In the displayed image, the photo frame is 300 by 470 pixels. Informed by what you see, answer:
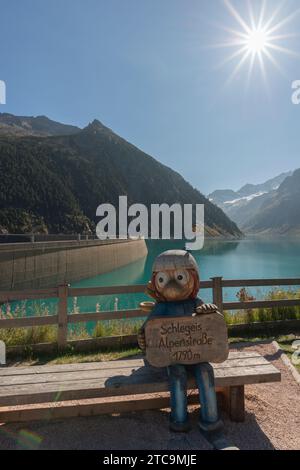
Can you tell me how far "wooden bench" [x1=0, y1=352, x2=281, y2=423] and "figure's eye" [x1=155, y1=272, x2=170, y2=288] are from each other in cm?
85

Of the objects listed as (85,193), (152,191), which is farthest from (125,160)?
(85,193)

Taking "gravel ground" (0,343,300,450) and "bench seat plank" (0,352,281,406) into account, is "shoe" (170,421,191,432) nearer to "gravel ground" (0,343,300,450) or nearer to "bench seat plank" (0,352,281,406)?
"gravel ground" (0,343,300,450)

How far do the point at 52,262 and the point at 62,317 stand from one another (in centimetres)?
1954

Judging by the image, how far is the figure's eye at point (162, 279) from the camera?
3.25 m

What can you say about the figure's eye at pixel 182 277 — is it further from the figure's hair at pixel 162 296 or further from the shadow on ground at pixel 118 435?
the shadow on ground at pixel 118 435

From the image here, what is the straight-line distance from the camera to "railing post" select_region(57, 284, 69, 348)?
5.45 metres

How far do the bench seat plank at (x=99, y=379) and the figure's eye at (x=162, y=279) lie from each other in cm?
85

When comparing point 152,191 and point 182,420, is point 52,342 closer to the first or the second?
point 182,420

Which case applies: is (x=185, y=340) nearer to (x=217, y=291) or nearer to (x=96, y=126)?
(x=217, y=291)

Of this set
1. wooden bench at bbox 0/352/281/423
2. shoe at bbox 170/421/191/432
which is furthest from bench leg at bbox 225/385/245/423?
shoe at bbox 170/421/191/432

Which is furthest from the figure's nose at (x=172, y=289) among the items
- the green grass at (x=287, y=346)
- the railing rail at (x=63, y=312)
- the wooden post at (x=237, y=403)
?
the green grass at (x=287, y=346)

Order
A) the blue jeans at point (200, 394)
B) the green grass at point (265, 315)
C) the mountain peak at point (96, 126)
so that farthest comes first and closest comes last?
1. the mountain peak at point (96, 126)
2. the green grass at point (265, 315)
3. the blue jeans at point (200, 394)

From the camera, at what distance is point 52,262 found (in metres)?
24.1

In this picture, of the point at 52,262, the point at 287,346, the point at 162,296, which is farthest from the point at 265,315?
the point at 52,262
